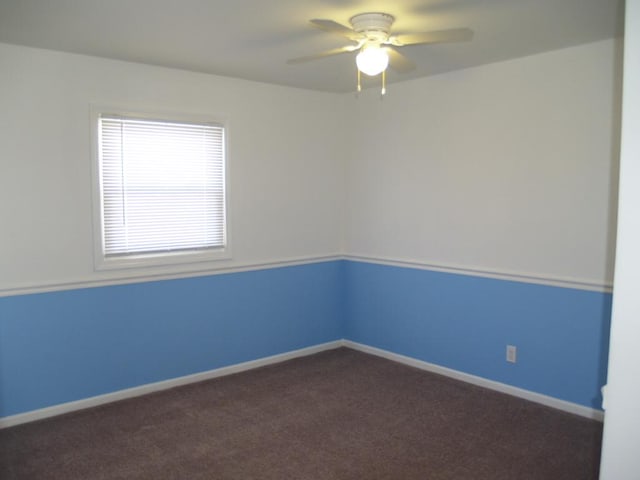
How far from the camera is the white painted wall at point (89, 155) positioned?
3311 millimetres

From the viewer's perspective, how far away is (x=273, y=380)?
13.9 ft

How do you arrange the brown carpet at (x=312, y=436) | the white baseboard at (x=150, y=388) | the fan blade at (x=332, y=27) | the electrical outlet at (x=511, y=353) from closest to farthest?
the fan blade at (x=332, y=27), the brown carpet at (x=312, y=436), the white baseboard at (x=150, y=388), the electrical outlet at (x=511, y=353)

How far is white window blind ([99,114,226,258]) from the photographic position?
3.70 m

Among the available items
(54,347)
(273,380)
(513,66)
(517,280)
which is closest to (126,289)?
(54,347)

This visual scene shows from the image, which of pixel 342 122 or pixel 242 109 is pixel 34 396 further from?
pixel 342 122

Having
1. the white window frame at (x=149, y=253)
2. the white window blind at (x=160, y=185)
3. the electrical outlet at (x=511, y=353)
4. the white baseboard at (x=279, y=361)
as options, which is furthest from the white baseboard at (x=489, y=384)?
the white window blind at (x=160, y=185)

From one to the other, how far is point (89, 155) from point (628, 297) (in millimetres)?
3448

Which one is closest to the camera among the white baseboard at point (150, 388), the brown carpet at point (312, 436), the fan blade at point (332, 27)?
the fan blade at point (332, 27)

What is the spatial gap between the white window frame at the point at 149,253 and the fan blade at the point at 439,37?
1.86 m

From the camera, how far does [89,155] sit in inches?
141

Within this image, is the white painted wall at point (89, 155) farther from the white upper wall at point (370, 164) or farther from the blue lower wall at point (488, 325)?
the blue lower wall at point (488, 325)

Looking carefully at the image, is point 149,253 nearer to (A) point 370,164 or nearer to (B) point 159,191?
(B) point 159,191

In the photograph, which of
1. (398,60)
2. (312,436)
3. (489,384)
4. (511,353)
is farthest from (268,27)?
(489,384)

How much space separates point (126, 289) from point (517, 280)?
2.80 meters
